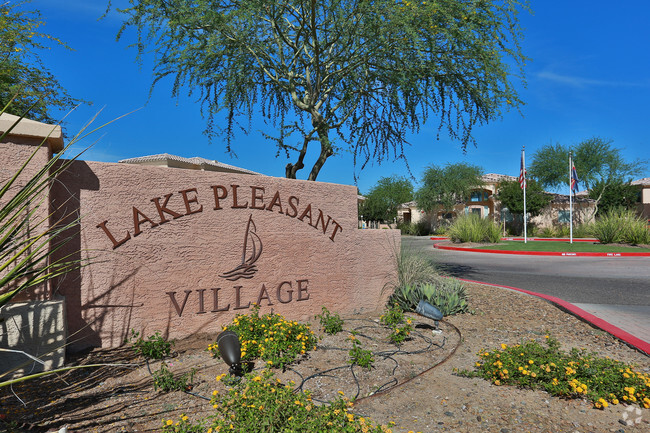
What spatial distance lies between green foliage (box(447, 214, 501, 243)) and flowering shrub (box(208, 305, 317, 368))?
69.4 feet

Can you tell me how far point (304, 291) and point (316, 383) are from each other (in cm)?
260

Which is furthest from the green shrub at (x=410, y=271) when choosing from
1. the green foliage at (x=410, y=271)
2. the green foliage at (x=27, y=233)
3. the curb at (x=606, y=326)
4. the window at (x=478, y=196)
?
the window at (x=478, y=196)

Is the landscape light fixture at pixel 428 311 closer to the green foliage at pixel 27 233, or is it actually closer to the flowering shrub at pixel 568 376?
the flowering shrub at pixel 568 376

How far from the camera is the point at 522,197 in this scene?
4000 cm

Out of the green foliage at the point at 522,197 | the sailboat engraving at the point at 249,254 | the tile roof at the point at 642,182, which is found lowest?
the sailboat engraving at the point at 249,254

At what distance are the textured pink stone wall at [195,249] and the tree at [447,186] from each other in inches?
1590

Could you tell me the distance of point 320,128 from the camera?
10828 mm

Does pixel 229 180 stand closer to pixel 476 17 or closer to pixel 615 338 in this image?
pixel 615 338

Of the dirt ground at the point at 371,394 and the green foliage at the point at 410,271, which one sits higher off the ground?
the green foliage at the point at 410,271

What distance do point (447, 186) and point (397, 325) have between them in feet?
136

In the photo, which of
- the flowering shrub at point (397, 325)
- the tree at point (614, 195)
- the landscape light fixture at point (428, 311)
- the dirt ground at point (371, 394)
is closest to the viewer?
the dirt ground at point (371, 394)

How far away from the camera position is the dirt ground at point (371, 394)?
3328 millimetres

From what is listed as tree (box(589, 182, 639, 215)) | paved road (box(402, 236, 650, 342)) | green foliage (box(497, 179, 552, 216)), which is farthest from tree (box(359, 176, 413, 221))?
paved road (box(402, 236, 650, 342))

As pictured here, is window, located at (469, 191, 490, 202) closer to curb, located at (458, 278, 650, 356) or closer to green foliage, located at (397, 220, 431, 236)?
green foliage, located at (397, 220, 431, 236)
